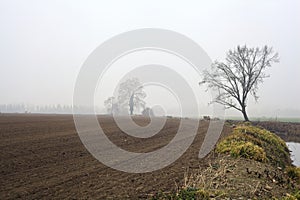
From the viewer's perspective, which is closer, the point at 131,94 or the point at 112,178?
the point at 112,178

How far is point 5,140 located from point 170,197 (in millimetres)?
11555

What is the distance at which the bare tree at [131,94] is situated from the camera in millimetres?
67438

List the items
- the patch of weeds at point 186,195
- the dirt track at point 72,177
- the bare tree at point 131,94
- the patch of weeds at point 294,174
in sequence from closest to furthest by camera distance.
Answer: the patch of weeds at point 186,195 → the dirt track at point 72,177 → the patch of weeds at point 294,174 → the bare tree at point 131,94

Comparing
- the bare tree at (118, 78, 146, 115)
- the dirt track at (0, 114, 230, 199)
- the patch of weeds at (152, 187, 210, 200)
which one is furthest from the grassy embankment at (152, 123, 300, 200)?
the bare tree at (118, 78, 146, 115)

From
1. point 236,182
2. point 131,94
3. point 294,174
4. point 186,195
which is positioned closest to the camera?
point 186,195

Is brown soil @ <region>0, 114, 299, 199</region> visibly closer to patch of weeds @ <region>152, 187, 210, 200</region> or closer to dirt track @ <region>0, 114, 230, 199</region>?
dirt track @ <region>0, 114, 230, 199</region>

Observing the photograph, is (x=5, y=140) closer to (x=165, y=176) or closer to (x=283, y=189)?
(x=165, y=176)

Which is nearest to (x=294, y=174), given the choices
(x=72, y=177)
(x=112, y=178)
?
(x=112, y=178)

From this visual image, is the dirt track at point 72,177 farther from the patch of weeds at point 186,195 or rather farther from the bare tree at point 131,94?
the bare tree at point 131,94

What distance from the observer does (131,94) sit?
68.6 m

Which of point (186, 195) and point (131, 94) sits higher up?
point (131, 94)

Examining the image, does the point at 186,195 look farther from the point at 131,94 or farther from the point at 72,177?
the point at 131,94

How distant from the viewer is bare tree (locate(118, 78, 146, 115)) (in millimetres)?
67438

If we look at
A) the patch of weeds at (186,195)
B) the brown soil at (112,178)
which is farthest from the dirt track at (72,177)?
the patch of weeds at (186,195)
